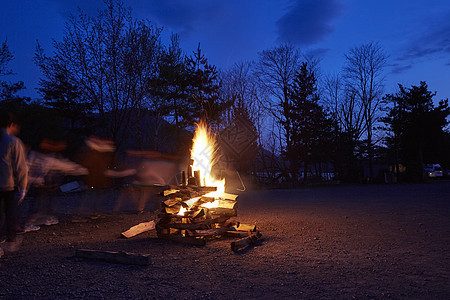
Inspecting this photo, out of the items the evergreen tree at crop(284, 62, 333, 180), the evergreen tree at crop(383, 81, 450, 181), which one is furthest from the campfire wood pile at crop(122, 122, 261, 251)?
the evergreen tree at crop(383, 81, 450, 181)

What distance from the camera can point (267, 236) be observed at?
5859 mm

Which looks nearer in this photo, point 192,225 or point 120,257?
point 120,257

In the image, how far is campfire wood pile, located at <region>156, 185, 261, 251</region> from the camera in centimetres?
546

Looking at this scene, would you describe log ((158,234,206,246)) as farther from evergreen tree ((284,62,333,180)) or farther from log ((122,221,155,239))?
evergreen tree ((284,62,333,180))

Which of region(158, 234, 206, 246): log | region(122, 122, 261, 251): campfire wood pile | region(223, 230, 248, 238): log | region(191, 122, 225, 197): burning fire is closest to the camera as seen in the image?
region(158, 234, 206, 246): log

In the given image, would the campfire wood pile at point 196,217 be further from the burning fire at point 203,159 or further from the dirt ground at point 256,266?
the burning fire at point 203,159

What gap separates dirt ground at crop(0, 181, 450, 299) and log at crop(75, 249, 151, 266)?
84 millimetres

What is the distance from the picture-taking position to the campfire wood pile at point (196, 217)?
5457 mm

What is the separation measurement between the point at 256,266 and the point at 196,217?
1.95 meters

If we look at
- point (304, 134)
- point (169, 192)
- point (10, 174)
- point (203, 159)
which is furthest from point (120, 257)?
point (304, 134)

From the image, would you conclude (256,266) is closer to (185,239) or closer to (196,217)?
(185,239)

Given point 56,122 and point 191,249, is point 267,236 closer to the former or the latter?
point 191,249

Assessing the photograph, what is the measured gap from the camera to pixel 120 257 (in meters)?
4.09

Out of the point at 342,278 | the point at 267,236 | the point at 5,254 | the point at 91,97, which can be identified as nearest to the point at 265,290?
the point at 342,278
